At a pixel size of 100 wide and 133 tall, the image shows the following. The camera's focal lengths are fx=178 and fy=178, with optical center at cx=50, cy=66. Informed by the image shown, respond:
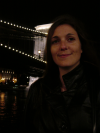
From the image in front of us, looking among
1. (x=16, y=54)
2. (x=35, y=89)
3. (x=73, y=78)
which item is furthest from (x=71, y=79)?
(x=16, y=54)

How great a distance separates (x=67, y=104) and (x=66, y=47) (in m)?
0.45

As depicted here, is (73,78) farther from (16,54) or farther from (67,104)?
(16,54)

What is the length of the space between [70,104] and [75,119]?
4.5 inches

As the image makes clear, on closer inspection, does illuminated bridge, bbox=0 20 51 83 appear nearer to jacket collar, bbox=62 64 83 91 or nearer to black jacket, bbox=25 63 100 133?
black jacket, bbox=25 63 100 133

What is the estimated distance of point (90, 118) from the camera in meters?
1.22

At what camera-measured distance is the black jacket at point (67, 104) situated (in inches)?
48.8

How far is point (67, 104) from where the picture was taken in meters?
1.33

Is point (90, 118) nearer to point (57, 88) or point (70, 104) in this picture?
point (70, 104)

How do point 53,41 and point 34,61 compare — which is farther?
point 34,61

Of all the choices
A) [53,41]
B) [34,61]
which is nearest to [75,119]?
[53,41]

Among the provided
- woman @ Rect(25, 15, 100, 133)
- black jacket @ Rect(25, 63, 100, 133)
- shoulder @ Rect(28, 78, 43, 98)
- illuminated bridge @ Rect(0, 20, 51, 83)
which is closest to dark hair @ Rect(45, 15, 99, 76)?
woman @ Rect(25, 15, 100, 133)

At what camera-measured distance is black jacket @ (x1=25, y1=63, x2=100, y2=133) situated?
1239 mm

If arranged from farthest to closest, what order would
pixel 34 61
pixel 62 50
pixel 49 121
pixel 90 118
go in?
1. pixel 34 61
2. pixel 62 50
3. pixel 49 121
4. pixel 90 118

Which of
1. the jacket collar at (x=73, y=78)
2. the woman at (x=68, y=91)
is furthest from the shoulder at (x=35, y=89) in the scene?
the jacket collar at (x=73, y=78)
